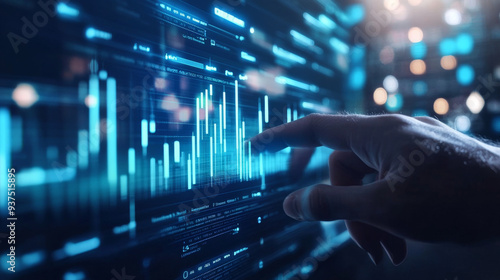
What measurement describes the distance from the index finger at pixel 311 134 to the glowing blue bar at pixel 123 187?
26 cm

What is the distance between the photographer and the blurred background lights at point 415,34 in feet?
4.54

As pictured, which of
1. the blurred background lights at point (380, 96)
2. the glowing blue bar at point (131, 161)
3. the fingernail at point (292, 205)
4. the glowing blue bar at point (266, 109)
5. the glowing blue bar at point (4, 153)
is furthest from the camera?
the blurred background lights at point (380, 96)

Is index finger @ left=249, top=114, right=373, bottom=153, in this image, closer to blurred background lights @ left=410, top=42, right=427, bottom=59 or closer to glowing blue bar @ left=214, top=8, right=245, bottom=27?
glowing blue bar @ left=214, top=8, right=245, bottom=27

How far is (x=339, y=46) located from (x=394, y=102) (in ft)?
1.43

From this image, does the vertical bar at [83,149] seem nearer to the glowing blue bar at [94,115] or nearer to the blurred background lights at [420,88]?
the glowing blue bar at [94,115]

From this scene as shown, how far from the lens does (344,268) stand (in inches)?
35.0

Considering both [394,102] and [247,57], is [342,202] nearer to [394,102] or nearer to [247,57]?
[247,57]

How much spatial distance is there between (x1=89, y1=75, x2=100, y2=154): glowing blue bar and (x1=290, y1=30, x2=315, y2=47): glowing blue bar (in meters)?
0.53

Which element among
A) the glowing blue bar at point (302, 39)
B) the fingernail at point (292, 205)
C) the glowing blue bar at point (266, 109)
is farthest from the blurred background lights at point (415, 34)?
the fingernail at point (292, 205)

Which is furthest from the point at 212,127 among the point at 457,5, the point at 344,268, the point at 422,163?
the point at 457,5

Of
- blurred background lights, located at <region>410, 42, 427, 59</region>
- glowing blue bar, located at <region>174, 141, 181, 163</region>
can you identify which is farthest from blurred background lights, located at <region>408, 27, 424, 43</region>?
glowing blue bar, located at <region>174, 141, 181, 163</region>

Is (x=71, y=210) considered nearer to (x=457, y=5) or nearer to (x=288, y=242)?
(x=288, y=242)

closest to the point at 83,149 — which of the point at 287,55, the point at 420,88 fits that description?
the point at 287,55

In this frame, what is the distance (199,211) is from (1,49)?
328 millimetres
